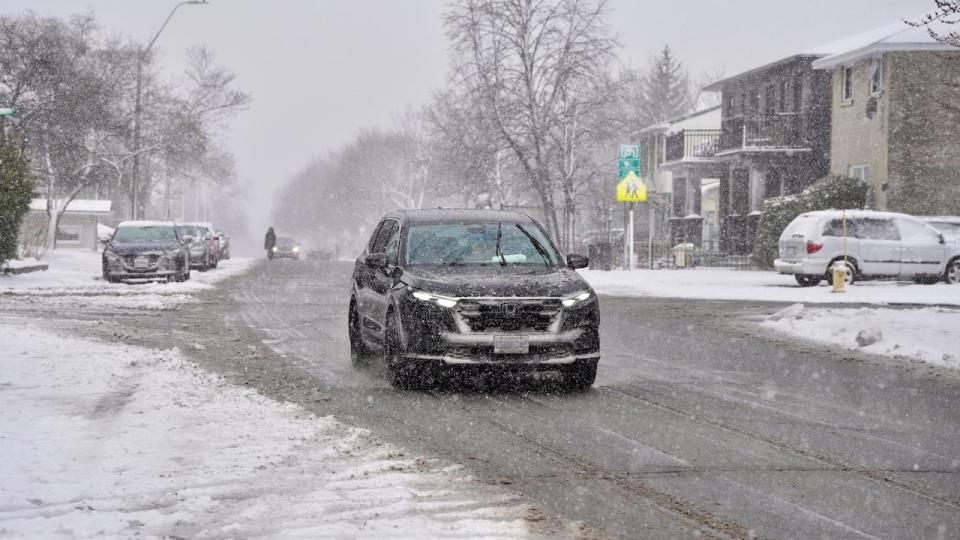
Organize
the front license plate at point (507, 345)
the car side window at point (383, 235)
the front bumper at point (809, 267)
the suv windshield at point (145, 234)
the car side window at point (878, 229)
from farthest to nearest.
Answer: the suv windshield at point (145, 234) < the car side window at point (878, 229) < the front bumper at point (809, 267) < the car side window at point (383, 235) < the front license plate at point (507, 345)

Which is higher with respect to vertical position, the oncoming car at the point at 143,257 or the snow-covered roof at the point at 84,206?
the snow-covered roof at the point at 84,206

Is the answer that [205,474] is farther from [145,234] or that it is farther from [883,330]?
[145,234]

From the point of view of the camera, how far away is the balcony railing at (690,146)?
52.7 meters

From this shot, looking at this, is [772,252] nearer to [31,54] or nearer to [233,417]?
[31,54]

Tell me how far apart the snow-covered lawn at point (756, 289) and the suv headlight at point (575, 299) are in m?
14.6

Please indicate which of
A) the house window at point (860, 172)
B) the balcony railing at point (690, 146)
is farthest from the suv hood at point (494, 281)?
the balcony railing at point (690, 146)

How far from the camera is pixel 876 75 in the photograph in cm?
3881

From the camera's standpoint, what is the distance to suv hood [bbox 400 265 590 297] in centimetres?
1038

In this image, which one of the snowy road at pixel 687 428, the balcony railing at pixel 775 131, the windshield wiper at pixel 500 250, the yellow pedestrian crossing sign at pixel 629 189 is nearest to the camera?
the snowy road at pixel 687 428

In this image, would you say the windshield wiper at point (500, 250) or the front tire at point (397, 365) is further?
the windshield wiper at point (500, 250)

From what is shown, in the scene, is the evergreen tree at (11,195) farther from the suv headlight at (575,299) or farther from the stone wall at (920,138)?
the stone wall at (920,138)

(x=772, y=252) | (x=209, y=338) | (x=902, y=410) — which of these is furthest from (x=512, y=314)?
(x=772, y=252)

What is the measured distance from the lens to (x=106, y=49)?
5459 cm

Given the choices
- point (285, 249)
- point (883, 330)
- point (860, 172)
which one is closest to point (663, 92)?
point (285, 249)
